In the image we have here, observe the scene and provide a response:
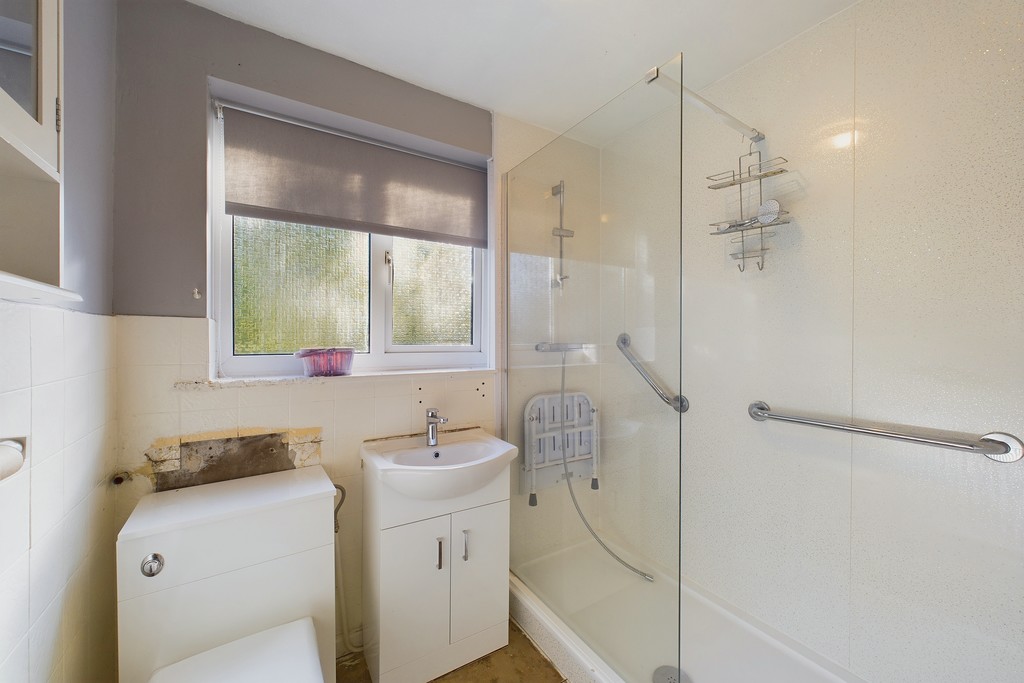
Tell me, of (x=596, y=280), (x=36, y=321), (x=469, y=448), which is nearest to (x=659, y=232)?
(x=596, y=280)

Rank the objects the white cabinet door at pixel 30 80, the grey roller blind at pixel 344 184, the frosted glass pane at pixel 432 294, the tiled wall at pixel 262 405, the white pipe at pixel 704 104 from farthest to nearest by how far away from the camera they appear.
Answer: the frosted glass pane at pixel 432 294, the grey roller blind at pixel 344 184, the tiled wall at pixel 262 405, the white pipe at pixel 704 104, the white cabinet door at pixel 30 80

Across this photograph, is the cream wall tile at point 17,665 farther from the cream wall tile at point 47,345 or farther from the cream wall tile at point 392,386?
the cream wall tile at point 392,386

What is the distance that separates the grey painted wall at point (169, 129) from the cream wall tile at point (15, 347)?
1.89ft

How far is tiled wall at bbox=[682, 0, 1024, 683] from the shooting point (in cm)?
104

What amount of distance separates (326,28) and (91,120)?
31.3 inches

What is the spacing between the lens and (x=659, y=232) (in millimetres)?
1208

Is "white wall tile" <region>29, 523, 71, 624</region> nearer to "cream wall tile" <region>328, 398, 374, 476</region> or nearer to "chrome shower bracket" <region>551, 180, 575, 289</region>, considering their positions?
"cream wall tile" <region>328, 398, 374, 476</region>

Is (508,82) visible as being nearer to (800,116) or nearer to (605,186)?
(605,186)

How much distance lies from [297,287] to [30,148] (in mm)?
973

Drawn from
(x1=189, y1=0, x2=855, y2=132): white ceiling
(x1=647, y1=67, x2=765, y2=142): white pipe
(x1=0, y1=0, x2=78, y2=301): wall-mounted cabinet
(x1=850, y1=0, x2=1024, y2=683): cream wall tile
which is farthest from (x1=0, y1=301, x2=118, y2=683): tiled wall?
(x1=850, y1=0, x2=1024, y2=683): cream wall tile

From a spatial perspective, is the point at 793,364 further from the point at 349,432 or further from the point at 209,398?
the point at 209,398

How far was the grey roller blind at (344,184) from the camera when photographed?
1470 millimetres

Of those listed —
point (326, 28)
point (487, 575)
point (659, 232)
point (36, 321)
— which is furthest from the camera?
point (487, 575)

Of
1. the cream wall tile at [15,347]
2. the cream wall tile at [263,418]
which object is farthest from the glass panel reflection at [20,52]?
the cream wall tile at [263,418]
